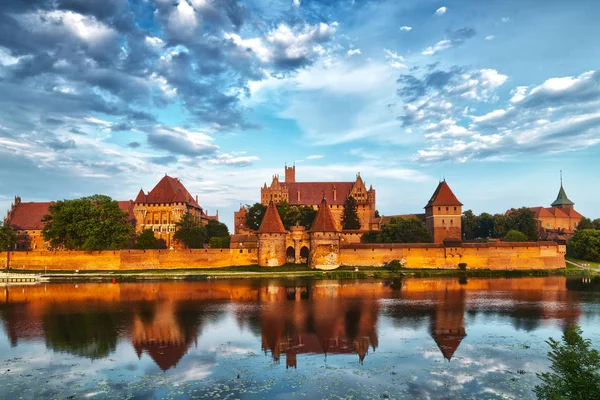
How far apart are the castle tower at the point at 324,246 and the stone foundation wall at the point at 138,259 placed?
5224 millimetres

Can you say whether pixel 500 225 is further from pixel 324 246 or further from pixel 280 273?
pixel 280 273

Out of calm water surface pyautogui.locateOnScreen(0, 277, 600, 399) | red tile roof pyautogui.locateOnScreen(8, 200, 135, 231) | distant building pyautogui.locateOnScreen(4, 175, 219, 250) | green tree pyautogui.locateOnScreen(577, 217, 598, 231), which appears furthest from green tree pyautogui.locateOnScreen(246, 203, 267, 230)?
green tree pyautogui.locateOnScreen(577, 217, 598, 231)

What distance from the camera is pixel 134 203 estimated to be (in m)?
59.8

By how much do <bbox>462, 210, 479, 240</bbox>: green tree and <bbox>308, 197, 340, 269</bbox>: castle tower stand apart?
28799mm

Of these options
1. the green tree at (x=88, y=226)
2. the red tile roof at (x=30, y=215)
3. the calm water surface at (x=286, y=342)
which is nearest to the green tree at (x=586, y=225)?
the calm water surface at (x=286, y=342)

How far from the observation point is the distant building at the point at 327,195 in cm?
6600

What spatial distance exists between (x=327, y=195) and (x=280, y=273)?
103 feet

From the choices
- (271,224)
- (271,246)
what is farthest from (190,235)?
(271,246)

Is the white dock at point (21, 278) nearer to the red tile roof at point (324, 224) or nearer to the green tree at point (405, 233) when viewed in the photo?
the red tile roof at point (324, 224)

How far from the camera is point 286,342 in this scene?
1557 centimetres

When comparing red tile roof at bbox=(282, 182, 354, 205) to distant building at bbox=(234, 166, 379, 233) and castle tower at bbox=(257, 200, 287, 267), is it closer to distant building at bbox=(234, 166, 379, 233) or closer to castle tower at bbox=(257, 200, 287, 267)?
distant building at bbox=(234, 166, 379, 233)

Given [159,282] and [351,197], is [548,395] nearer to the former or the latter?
[159,282]

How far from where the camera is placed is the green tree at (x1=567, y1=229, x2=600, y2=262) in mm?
45750

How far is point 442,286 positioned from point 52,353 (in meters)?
22.4
